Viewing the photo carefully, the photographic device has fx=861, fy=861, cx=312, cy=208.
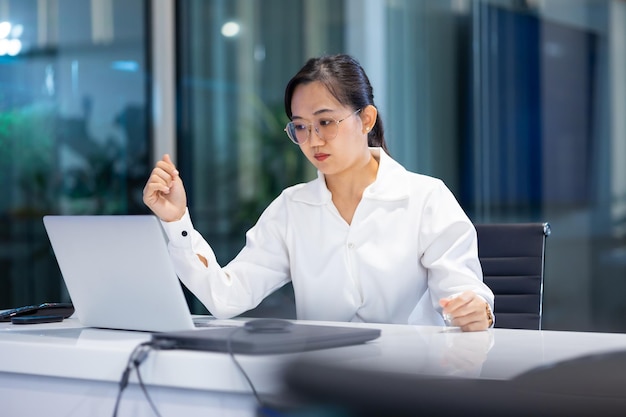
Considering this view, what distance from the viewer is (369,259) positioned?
2.06 m

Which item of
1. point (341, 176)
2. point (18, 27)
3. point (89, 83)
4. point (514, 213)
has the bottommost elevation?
point (514, 213)

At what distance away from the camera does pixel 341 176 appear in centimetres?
222

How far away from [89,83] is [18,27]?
A: 0.49m

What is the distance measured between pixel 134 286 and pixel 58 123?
3.67 metres

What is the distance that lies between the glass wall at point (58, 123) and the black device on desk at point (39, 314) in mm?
3013

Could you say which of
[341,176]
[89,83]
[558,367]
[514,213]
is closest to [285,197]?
[341,176]

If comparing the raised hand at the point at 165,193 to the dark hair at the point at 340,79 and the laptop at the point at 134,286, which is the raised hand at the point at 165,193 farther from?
the dark hair at the point at 340,79

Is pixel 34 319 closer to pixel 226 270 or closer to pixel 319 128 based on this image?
pixel 226 270

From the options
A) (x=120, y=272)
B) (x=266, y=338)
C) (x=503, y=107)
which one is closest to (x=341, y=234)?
(x=120, y=272)

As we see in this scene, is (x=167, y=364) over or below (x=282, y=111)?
below

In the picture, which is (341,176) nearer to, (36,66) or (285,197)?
(285,197)

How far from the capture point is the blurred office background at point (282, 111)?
400cm

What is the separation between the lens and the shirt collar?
6.96ft

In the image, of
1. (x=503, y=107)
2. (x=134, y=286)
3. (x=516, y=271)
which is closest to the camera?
(x=134, y=286)
